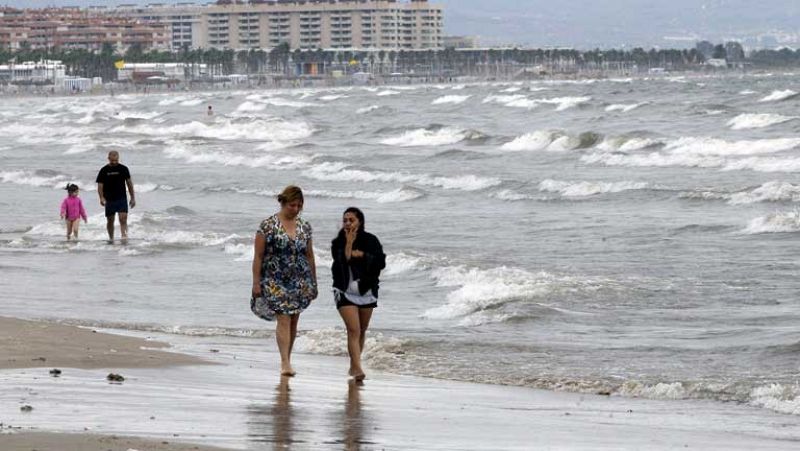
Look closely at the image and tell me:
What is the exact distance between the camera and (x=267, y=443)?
731cm

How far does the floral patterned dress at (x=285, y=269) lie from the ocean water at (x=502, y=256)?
49.3 inches

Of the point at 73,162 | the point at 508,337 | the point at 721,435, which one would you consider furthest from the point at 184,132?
the point at 721,435

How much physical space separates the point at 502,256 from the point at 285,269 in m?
8.81

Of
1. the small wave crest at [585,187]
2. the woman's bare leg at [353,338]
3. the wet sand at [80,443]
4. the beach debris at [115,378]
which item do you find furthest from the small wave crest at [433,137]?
the wet sand at [80,443]

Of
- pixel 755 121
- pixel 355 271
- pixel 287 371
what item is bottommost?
pixel 755 121

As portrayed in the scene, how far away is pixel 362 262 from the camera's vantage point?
32.5ft

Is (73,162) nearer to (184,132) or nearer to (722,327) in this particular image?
(184,132)

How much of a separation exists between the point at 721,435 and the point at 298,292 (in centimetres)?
294

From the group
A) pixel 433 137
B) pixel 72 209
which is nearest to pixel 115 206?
pixel 72 209

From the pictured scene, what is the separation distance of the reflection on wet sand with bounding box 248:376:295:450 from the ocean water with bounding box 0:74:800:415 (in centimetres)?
223

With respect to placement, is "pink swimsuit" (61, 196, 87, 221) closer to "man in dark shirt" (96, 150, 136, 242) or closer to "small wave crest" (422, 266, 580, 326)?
"man in dark shirt" (96, 150, 136, 242)

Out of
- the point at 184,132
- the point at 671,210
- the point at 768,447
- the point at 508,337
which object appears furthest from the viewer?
the point at 184,132

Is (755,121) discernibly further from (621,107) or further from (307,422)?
(307,422)

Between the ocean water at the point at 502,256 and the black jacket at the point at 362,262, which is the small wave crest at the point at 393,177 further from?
the black jacket at the point at 362,262
